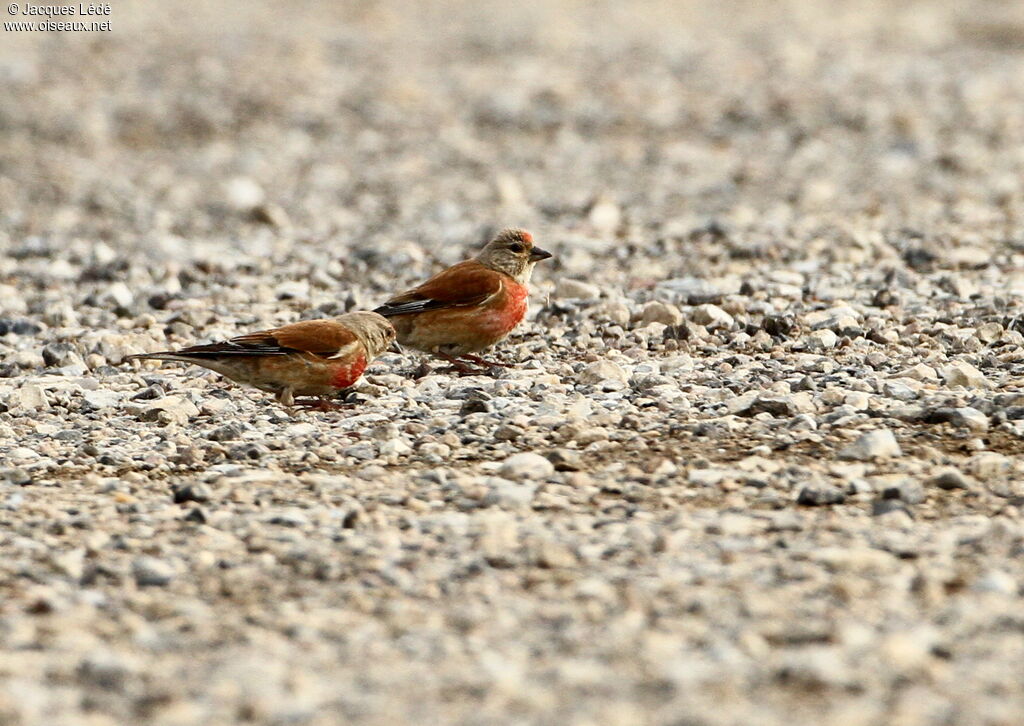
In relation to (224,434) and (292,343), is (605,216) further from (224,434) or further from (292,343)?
(224,434)

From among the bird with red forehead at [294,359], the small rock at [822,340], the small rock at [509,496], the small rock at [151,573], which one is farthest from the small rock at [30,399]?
the small rock at [822,340]

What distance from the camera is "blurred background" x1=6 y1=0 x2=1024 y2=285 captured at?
15.8 m

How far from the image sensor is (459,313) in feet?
33.4

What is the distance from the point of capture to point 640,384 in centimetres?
924

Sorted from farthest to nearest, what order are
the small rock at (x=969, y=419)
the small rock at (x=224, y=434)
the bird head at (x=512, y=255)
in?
the bird head at (x=512, y=255) < the small rock at (x=224, y=434) < the small rock at (x=969, y=419)

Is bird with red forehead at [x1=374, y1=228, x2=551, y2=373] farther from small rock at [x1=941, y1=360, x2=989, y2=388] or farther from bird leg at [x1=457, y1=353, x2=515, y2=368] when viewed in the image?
small rock at [x1=941, y1=360, x2=989, y2=388]

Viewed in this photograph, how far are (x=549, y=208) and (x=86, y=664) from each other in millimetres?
12243

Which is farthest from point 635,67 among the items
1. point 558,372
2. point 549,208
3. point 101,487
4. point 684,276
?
point 101,487

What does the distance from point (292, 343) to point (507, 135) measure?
11994 millimetres

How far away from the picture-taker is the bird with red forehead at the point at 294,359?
30.2 ft

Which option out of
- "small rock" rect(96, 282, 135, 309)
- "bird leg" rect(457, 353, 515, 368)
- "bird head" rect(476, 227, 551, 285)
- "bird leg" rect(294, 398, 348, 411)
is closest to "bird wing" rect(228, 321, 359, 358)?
"bird leg" rect(294, 398, 348, 411)

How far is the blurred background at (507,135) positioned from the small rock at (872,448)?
5.46 m

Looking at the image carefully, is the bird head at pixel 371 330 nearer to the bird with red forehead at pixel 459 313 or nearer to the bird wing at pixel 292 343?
the bird wing at pixel 292 343

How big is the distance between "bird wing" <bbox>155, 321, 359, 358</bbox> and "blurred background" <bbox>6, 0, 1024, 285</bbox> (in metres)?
4.23
